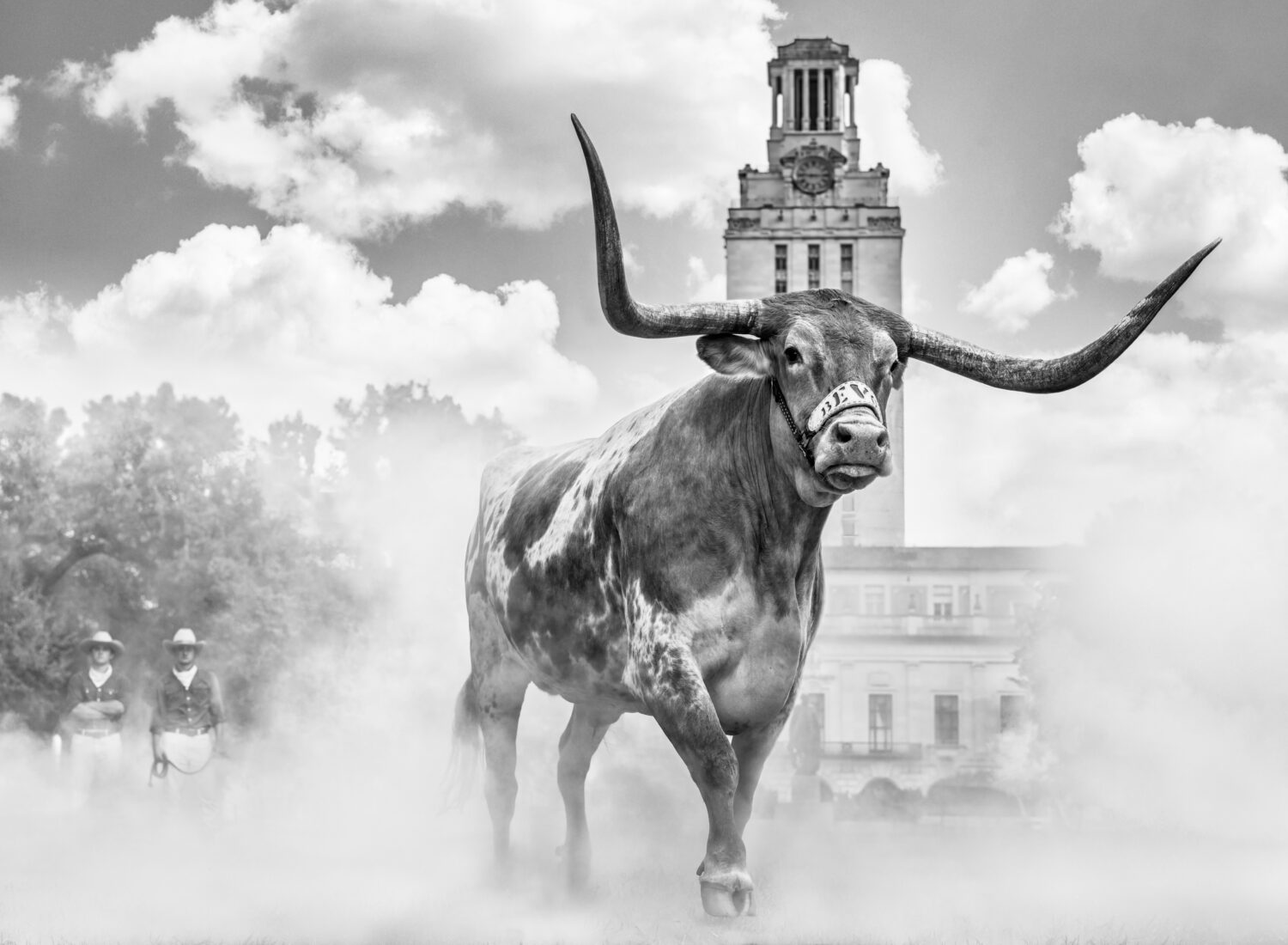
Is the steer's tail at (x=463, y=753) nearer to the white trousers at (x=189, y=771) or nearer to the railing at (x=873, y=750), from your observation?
the white trousers at (x=189, y=771)

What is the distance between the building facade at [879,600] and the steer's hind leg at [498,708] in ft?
196

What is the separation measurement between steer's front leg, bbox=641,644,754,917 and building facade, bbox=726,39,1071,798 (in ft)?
201

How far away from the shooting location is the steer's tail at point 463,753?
8344 millimetres

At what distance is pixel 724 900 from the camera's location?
5.75 metres

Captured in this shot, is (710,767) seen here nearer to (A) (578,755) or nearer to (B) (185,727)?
(A) (578,755)

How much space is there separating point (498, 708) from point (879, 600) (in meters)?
81.4

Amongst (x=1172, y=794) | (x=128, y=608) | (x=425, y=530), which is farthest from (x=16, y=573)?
(x=1172, y=794)

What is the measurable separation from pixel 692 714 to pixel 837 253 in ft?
328

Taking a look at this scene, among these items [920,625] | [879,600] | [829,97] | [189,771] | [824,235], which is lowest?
[189,771]

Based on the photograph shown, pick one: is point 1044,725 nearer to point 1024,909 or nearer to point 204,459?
point 204,459

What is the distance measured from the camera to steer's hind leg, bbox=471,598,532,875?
778cm

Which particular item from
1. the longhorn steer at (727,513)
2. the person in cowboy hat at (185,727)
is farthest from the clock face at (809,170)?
the longhorn steer at (727,513)

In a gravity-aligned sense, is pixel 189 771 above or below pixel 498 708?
below

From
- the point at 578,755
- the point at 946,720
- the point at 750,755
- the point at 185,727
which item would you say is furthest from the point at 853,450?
the point at 946,720
